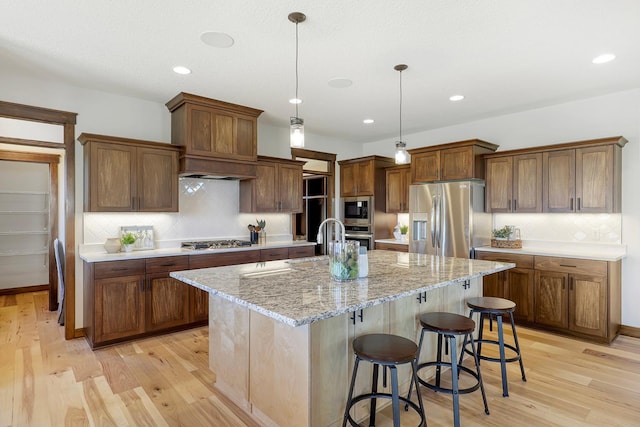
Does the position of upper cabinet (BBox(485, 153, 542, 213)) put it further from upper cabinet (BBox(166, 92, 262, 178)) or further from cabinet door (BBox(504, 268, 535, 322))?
upper cabinet (BBox(166, 92, 262, 178))

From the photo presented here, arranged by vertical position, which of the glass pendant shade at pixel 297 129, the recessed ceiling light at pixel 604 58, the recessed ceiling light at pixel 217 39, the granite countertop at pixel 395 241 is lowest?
the granite countertop at pixel 395 241

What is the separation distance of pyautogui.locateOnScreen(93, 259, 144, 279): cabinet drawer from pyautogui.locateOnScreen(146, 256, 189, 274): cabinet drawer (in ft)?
0.29

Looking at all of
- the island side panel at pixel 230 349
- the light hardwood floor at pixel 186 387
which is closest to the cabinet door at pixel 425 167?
the light hardwood floor at pixel 186 387

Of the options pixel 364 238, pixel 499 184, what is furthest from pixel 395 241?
pixel 499 184

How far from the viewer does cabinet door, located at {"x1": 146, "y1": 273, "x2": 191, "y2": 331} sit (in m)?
3.80

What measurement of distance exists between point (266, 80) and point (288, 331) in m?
2.61

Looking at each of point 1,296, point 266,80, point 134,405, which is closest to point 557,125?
point 266,80

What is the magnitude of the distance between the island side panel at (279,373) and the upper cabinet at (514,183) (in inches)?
148

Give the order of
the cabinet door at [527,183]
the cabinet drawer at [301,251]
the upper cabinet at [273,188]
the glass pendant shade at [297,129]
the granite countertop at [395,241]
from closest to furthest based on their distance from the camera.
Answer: the glass pendant shade at [297,129] < the cabinet door at [527,183] < the upper cabinet at [273,188] < the cabinet drawer at [301,251] < the granite countertop at [395,241]

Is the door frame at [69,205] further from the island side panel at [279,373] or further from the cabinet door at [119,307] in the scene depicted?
the island side panel at [279,373]

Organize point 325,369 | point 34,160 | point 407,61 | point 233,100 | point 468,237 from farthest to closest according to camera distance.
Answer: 1. point 34,160
2. point 468,237
3. point 233,100
4. point 407,61
5. point 325,369

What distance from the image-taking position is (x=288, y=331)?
79.4 inches

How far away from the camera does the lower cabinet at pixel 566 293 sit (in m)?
3.68

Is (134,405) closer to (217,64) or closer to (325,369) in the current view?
(325,369)
